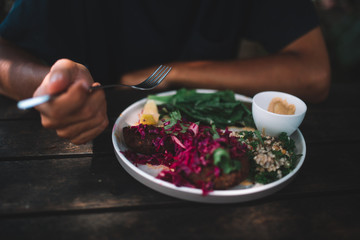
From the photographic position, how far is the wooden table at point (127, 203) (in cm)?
100

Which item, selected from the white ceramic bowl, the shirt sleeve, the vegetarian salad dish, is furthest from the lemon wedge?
the shirt sleeve

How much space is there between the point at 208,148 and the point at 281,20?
5.80 ft

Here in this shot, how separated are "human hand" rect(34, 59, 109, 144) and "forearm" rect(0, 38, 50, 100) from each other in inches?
26.2

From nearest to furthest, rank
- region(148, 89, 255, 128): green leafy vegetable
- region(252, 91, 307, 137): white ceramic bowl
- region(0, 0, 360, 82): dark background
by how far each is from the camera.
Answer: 1. region(252, 91, 307, 137): white ceramic bowl
2. region(148, 89, 255, 128): green leafy vegetable
3. region(0, 0, 360, 82): dark background

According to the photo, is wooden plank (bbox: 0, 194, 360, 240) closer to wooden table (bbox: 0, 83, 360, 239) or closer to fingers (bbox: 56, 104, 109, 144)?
wooden table (bbox: 0, 83, 360, 239)

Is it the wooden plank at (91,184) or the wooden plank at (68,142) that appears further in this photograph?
the wooden plank at (68,142)

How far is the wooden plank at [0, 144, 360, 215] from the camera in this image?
1.09 meters

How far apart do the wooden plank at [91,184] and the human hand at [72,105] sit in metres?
0.18

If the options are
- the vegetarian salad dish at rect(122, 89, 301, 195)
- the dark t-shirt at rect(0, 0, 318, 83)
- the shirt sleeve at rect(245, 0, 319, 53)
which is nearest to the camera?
the vegetarian salad dish at rect(122, 89, 301, 195)

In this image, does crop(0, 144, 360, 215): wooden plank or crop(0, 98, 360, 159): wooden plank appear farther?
crop(0, 98, 360, 159): wooden plank

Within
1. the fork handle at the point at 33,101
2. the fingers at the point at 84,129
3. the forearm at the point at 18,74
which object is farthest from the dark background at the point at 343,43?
the fork handle at the point at 33,101

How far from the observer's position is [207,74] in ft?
7.20

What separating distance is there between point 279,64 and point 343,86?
2.54 feet

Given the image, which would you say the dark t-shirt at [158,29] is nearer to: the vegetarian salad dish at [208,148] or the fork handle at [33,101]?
the vegetarian salad dish at [208,148]
